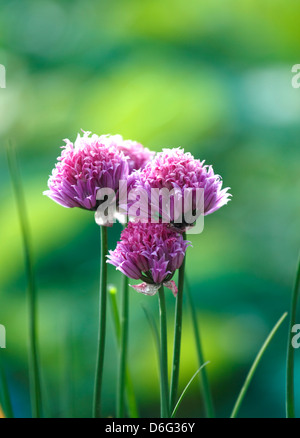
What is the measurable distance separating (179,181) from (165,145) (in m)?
0.77

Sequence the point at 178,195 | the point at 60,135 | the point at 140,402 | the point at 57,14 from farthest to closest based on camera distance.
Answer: the point at 57,14, the point at 60,135, the point at 140,402, the point at 178,195

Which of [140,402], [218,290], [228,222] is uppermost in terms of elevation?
[228,222]

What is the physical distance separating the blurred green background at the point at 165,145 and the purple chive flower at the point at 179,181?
464mm

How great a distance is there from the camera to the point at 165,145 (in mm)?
940

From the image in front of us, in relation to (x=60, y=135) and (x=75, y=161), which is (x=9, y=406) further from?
(x=60, y=135)

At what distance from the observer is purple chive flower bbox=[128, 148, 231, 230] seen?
0.59 ft

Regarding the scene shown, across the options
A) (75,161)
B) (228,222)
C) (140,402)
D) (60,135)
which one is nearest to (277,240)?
(228,222)

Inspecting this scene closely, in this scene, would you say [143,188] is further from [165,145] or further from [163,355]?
[165,145]

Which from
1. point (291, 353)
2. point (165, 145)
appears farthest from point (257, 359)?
point (165, 145)

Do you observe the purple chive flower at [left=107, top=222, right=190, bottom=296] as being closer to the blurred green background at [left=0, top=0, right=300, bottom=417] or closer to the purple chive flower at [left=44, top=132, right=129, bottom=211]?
the purple chive flower at [left=44, top=132, right=129, bottom=211]

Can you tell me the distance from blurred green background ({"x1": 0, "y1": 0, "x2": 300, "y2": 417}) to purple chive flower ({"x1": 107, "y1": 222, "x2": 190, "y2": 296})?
455 millimetres

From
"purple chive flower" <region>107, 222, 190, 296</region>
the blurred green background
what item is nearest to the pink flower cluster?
"purple chive flower" <region>107, 222, 190, 296</region>

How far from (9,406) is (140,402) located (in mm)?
564

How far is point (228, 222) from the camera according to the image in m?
0.84
